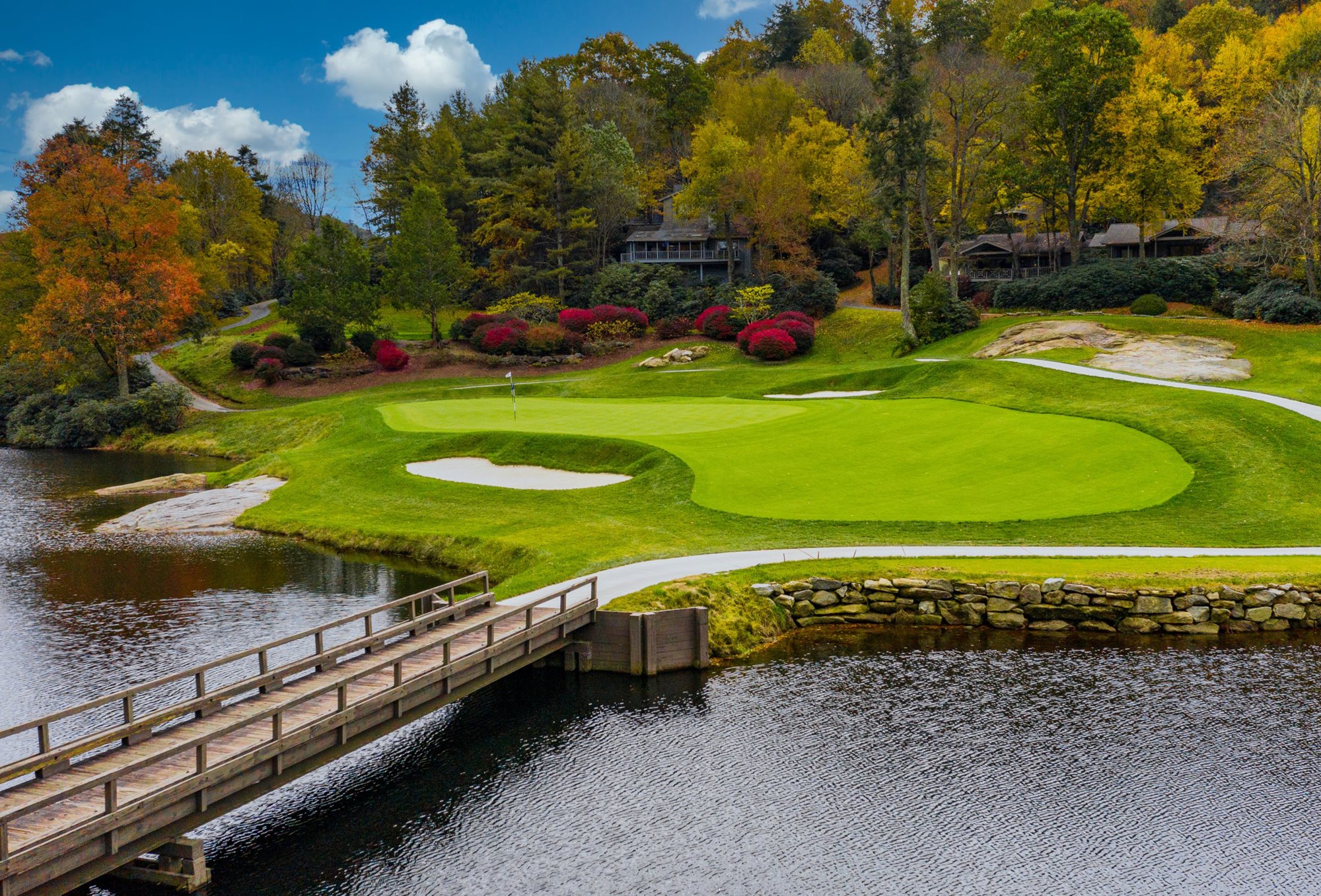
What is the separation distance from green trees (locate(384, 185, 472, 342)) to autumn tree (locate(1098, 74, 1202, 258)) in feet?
149

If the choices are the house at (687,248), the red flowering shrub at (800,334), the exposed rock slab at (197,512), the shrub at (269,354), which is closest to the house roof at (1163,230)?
the red flowering shrub at (800,334)

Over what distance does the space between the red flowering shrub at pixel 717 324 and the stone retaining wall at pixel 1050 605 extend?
45.9 metres

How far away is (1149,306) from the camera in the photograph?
56.0 metres

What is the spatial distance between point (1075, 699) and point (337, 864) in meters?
13.3

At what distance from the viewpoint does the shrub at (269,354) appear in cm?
6931

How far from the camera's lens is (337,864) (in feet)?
46.1

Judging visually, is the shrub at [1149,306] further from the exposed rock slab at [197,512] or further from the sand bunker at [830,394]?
the exposed rock slab at [197,512]

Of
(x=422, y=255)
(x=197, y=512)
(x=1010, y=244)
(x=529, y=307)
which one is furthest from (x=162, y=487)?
(x=1010, y=244)

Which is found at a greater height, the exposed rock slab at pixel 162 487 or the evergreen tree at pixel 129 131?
the evergreen tree at pixel 129 131

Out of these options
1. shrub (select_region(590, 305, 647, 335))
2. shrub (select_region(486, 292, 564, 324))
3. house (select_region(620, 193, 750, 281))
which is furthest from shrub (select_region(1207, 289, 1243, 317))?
shrub (select_region(486, 292, 564, 324))

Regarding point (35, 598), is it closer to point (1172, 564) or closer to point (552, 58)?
point (1172, 564)

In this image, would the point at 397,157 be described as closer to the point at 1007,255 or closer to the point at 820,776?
the point at 1007,255

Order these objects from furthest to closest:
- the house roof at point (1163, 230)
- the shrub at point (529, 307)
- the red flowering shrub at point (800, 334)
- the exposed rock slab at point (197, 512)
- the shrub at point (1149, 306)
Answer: the shrub at point (529, 307)
the house roof at point (1163, 230)
the red flowering shrub at point (800, 334)
the shrub at point (1149, 306)
the exposed rock slab at point (197, 512)

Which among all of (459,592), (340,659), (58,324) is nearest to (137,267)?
(58,324)
